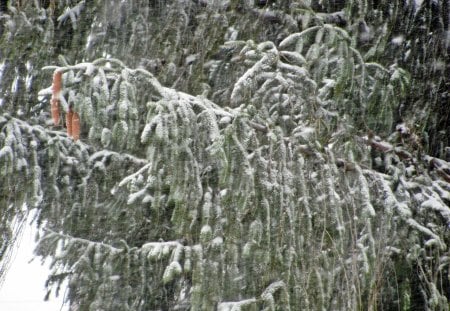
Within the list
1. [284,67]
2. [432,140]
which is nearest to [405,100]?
[432,140]

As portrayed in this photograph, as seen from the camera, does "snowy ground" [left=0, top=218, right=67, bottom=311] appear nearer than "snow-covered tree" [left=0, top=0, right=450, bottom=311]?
No

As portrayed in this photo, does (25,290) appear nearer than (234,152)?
No

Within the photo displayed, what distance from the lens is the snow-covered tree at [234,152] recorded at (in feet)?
8.35

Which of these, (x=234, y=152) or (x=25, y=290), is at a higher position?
(x=25, y=290)

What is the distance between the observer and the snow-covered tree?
254cm

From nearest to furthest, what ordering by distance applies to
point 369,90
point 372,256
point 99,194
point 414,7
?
point 372,256 → point 369,90 → point 414,7 → point 99,194

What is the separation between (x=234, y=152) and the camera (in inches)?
99.7

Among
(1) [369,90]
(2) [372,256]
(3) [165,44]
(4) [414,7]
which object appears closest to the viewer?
(2) [372,256]

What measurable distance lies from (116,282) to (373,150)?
1.85 meters

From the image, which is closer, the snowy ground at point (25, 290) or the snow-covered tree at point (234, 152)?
the snow-covered tree at point (234, 152)

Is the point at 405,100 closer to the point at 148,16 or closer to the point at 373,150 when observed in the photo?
the point at 373,150

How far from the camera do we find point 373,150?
3785mm

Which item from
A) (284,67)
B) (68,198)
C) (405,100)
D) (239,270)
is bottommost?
(239,270)

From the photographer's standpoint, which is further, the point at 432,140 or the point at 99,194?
the point at 99,194
